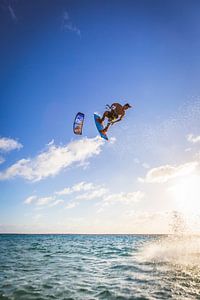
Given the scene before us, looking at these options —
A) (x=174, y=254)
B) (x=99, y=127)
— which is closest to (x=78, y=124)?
(x=99, y=127)

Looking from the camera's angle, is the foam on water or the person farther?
the foam on water

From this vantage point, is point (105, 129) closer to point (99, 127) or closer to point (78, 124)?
point (99, 127)

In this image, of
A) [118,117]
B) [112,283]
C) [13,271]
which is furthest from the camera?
[13,271]

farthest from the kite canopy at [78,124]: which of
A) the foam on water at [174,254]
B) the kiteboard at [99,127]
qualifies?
the foam on water at [174,254]

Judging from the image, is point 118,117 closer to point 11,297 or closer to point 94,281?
point 94,281

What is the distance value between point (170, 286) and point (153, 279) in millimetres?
1481

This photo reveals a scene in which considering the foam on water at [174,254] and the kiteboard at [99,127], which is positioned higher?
the kiteboard at [99,127]

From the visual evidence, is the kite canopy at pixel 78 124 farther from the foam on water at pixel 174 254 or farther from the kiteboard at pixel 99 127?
the foam on water at pixel 174 254

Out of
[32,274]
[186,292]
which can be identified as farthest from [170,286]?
[32,274]

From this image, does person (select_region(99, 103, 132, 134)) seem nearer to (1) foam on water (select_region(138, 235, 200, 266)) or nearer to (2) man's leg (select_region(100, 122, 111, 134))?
(2) man's leg (select_region(100, 122, 111, 134))

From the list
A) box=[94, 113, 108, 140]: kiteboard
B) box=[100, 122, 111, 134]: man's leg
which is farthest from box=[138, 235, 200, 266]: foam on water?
box=[100, 122, 111, 134]: man's leg

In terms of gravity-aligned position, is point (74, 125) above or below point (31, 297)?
above

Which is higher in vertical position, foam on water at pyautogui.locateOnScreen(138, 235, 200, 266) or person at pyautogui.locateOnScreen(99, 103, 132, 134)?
person at pyautogui.locateOnScreen(99, 103, 132, 134)

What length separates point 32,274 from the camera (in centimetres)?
1439
